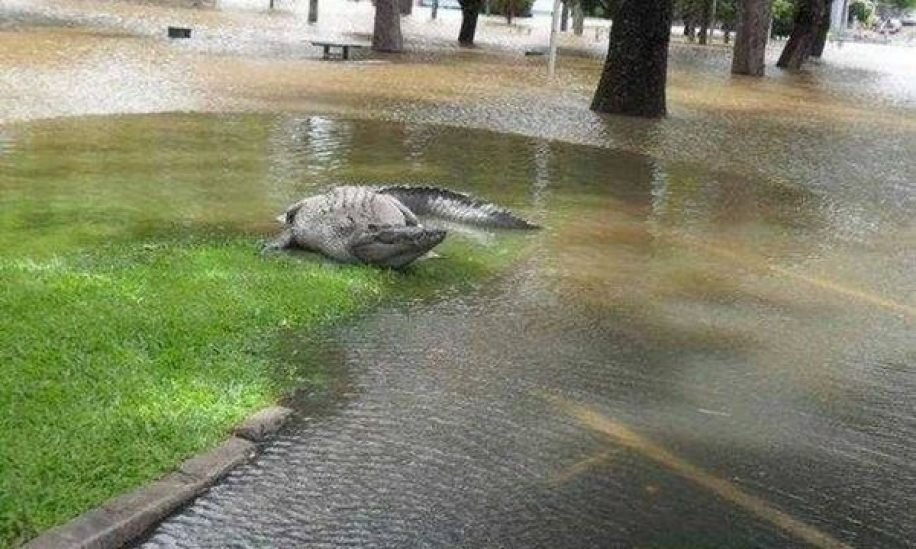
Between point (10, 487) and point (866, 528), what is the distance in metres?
3.26

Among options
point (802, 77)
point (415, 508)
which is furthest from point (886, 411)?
point (802, 77)

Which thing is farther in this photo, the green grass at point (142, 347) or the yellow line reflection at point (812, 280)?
the yellow line reflection at point (812, 280)

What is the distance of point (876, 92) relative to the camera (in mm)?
25469

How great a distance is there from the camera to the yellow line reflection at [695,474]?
14.1ft

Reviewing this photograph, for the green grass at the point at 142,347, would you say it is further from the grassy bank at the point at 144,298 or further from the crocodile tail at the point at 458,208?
the crocodile tail at the point at 458,208

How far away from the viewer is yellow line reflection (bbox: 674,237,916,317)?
7.44 m

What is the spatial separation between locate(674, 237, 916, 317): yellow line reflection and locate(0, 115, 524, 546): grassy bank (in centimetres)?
162

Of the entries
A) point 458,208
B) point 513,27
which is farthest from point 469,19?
point 458,208

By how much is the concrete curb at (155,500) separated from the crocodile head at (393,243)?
239 cm

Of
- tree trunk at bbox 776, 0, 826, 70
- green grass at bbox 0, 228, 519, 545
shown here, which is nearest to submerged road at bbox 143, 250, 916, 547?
green grass at bbox 0, 228, 519, 545

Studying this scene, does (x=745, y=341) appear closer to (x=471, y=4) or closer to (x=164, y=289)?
(x=164, y=289)

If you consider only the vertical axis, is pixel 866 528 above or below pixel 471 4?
below

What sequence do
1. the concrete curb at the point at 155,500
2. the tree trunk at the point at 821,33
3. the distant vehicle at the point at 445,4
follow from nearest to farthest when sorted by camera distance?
1. the concrete curb at the point at 155,500
2. the tree trunk at the point at 821,33
3. the distant vehicle at the point at 445,4

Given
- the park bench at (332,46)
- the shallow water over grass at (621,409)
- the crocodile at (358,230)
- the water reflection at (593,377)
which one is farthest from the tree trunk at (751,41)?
the crocodile at (358,230)
